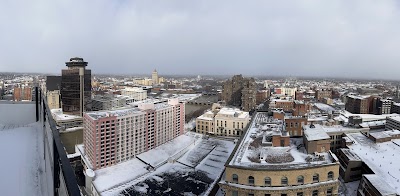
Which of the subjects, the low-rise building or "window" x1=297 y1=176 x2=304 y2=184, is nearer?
"window" x1=297 y1=176 x2=304 y2=184

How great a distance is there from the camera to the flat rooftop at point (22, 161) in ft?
4.16

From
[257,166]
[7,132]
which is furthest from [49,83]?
[7,132]

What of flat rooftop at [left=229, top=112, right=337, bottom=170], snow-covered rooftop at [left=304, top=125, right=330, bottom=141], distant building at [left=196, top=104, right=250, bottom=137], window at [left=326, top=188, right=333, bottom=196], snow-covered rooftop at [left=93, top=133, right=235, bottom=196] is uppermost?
snow-covered rooftop at [left=304, top=125, right=330, bottom=141]

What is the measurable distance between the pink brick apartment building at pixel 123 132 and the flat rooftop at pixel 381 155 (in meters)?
8.71

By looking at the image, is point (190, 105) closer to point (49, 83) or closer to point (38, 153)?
point (49, 83)

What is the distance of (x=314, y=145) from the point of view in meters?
6.84

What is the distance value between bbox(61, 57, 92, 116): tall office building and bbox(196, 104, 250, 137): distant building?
10.0 metres

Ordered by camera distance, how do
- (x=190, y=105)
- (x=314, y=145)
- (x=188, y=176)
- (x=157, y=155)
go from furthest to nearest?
1. (x=190, y=105)
2. (x=157, y=155)
3. (x=188, y=176)
4. (x=314, y=145)

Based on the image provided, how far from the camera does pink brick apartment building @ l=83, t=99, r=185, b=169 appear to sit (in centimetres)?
1200

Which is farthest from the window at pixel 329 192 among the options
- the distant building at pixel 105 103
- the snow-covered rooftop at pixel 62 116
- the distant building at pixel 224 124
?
the distant building at pixel 105 103

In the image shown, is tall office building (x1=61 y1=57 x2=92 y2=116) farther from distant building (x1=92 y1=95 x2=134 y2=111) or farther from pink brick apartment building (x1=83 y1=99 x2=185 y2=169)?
pink brick apartment building (x1=83 y1=99 x2=185 y2=169)

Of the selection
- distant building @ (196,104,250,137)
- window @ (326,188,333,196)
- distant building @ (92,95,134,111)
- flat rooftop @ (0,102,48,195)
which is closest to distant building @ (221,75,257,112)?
distant building @ (196,104,250,137)

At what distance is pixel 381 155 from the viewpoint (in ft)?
33.6

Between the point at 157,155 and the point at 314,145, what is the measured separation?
27.0 feet
